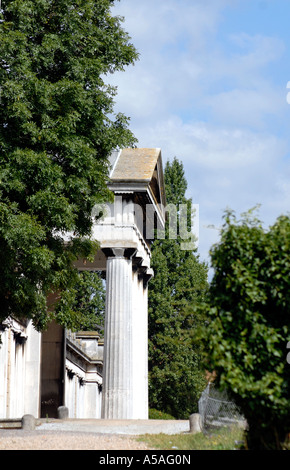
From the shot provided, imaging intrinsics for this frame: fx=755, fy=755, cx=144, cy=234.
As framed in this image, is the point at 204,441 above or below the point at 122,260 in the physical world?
below

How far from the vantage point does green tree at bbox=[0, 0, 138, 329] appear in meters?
19.7

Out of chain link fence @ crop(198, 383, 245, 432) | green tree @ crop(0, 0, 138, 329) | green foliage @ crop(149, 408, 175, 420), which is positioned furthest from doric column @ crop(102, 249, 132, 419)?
green foliage @ crop(149, 408, 175, 420)

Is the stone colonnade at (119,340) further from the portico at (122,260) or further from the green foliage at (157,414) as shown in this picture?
the green foliage at (157,414)

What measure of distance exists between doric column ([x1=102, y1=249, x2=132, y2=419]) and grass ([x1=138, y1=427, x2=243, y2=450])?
13.3m

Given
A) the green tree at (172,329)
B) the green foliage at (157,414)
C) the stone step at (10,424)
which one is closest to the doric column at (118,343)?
the stone step at (10,424)

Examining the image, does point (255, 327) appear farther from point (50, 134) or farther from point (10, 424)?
point (10, 424)

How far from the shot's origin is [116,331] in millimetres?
30453

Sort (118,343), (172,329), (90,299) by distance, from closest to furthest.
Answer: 1. (118,343)
2. (172,329)
3. (90,299)

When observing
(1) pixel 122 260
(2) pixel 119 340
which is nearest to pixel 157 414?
(2) pixel 119 340

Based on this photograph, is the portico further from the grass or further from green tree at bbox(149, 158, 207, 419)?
green tree at bbox(149, 158, 207, 419)

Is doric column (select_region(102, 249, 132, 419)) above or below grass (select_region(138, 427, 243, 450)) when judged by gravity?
above

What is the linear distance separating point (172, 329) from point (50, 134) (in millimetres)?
32642

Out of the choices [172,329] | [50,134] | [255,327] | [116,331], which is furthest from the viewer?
[172,329]

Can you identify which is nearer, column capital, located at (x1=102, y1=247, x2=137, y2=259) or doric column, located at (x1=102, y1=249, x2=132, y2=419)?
doric column, located at (x1=102, y1=249, x2=132, y2=419)
